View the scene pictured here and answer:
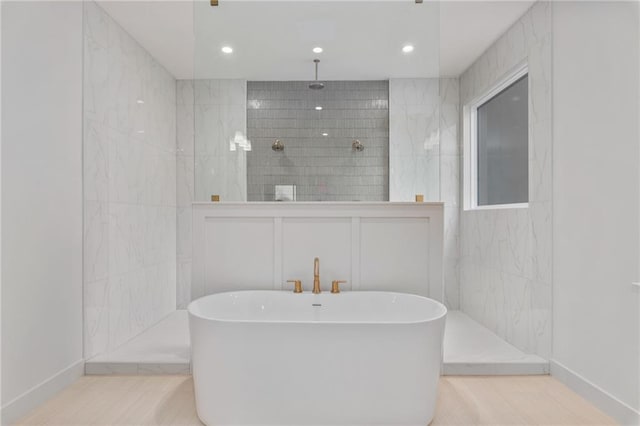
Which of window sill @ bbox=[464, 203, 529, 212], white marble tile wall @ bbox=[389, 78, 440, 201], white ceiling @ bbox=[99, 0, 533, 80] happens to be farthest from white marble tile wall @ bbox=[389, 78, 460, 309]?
window sill @ bbox=[464, 203, 529, 212]

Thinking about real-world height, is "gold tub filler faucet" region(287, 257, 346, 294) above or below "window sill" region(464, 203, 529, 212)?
below

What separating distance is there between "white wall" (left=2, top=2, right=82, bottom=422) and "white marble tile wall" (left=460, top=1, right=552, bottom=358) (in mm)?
3050

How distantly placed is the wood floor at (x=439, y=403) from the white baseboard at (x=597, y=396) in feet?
0.13

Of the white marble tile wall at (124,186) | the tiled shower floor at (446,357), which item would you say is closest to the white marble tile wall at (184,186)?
the white marble tile wall at (124,186)

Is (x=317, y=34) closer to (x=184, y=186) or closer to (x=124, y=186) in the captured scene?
(x=124, y=186)

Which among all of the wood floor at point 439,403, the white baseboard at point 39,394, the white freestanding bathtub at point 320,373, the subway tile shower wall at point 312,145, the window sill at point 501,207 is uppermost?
the subway tile shower wall at point 312,145

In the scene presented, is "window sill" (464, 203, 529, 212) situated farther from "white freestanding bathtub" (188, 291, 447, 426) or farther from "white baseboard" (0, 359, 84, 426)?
"white baseboard" (0, 359, 84, 426)

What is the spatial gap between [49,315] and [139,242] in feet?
3.98

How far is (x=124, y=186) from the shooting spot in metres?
3.23

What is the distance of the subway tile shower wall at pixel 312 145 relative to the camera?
2.75 m

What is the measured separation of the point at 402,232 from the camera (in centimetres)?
279

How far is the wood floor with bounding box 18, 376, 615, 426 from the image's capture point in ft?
6.68

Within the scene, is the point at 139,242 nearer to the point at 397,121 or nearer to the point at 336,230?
the point at 336,230

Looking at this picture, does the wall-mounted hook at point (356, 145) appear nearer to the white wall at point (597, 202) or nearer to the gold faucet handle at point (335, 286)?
the gold faucet handle at point (335, 286)
